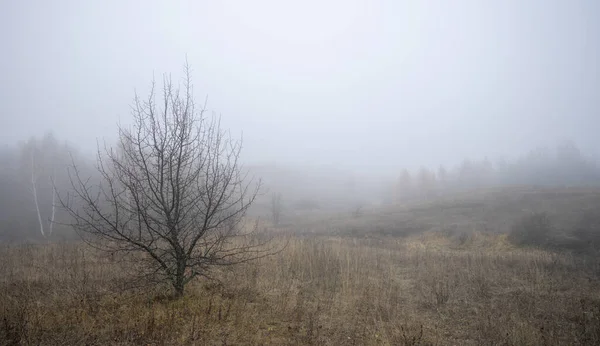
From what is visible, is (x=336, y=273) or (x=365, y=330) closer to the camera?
(x=365, y=330)

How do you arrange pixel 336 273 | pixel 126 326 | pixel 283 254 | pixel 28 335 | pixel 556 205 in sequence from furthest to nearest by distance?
pixel 556 205 → pixel 283 254 → pixel 336 273 → pixel 126 326 → pixel 28 335

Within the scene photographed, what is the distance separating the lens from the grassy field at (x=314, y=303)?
16.6 ft

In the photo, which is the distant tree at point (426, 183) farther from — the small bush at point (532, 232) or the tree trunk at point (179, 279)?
the tree trunk at point (179, 279)

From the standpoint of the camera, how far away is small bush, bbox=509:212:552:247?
774 inches

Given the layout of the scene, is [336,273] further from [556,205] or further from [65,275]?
[556,205]

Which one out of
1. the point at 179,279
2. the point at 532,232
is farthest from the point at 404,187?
the point at 179,279

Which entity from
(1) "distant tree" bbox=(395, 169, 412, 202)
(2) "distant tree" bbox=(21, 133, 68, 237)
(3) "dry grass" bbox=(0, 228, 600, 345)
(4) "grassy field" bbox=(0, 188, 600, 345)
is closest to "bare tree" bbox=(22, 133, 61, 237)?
(2) "distant tree" bbox=(21, 133, 68, 237)

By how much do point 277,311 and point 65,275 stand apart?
6.51 metres

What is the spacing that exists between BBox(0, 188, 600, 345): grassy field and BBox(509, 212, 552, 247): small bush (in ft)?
23.1

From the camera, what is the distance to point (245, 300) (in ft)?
22.8

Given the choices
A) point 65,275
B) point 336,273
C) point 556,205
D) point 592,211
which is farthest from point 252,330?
point 556,205

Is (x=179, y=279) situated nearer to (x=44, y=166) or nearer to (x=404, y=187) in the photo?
(x=44, y=166)

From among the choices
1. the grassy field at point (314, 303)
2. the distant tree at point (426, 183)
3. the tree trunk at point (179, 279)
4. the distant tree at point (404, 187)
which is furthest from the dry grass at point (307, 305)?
the distant tree at point (404, 187)

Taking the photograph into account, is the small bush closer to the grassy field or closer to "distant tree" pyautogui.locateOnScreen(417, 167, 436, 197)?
the grassy field
